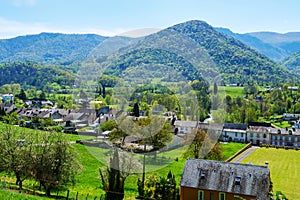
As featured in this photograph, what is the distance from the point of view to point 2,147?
2059 centimetres

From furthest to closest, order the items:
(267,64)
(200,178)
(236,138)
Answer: (267,64)
(236,138)
(200,178)

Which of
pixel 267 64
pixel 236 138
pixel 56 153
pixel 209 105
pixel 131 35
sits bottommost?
pixel 236 138

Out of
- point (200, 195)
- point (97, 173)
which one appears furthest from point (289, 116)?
point (200, 195)

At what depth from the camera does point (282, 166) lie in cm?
3303

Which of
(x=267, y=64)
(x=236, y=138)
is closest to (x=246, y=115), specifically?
(x=236, y=138)

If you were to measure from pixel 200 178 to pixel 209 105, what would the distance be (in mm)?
4550

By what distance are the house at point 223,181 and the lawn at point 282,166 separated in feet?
16.6

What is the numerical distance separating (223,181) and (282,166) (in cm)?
1700

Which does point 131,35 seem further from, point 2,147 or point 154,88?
point 2,147

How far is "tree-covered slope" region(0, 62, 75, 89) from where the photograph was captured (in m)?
119

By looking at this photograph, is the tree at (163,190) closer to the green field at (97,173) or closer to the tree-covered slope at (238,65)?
the green field at (97,173)

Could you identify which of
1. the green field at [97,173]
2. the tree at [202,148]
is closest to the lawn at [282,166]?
the tree at [202,148]

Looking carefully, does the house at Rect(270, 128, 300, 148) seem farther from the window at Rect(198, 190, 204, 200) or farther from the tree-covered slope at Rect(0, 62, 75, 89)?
the tree-covered slope at Rect(0, 62, 75, 89)

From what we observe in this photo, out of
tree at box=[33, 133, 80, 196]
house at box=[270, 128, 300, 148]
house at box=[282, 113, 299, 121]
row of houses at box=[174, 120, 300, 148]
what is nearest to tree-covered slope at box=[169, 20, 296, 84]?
house at box=[282, 113, 299, 121]
